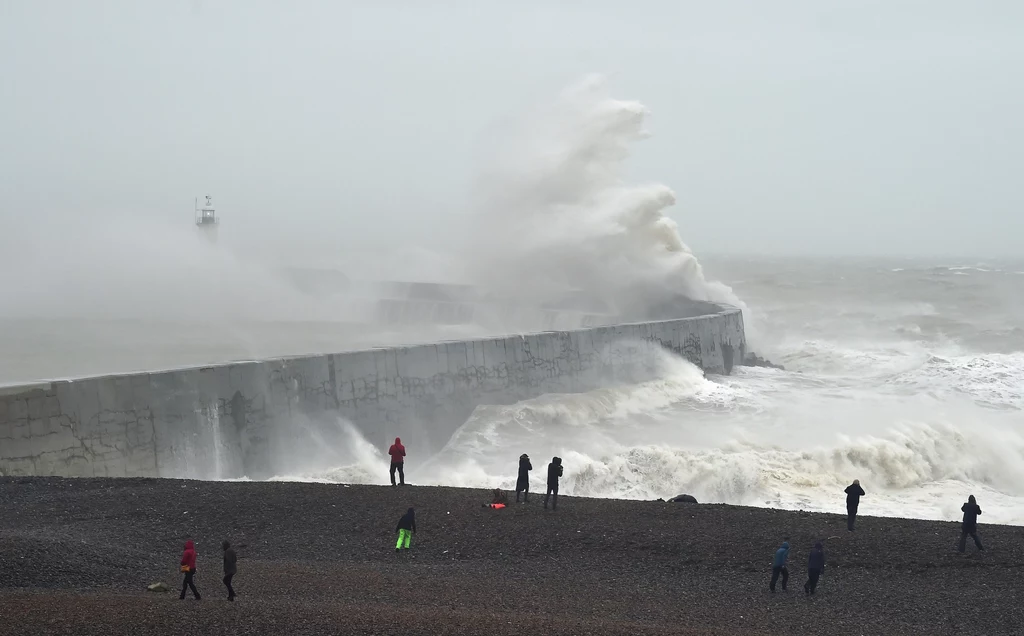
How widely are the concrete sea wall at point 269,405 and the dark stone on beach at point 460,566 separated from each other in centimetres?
89

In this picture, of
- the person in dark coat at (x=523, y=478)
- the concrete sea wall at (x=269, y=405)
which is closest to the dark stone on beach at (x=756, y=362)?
the concrete sea wall at (x=269, y=405)

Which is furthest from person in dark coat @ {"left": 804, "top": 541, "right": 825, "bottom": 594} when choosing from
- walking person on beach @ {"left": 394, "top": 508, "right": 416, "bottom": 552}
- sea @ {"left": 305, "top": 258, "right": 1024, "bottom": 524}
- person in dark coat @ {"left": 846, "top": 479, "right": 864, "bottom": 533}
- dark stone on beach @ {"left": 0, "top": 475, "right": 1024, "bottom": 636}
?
sea @ {"left": 305, "top": 258, "right": 1024, "bottom": 524}

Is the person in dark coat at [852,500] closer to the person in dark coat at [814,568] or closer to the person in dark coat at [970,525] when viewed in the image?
the person in dark coat at [970,525]

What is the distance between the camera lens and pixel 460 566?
8836 mm

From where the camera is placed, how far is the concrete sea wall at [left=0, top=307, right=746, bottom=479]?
11.3 meters

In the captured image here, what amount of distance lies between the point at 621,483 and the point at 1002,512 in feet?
17.6

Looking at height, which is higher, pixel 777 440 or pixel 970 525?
pixel 777 440

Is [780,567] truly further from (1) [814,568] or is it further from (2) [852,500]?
(2) [852,500]

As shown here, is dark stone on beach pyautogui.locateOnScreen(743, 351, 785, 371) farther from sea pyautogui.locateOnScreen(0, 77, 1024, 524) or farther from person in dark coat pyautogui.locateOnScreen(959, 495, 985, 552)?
person in dark coat pyautogui.locateOnScreen(959, 495, 985, 552)

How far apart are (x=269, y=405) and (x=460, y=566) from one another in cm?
554

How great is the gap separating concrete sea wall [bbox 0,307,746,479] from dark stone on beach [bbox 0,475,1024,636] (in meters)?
0.89

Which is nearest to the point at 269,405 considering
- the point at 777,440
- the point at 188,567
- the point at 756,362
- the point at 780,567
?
the point at 188,567

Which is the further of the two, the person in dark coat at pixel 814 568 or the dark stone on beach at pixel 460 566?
the person in dark coat at pixel 814 568

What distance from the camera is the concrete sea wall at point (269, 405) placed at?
444 inches
